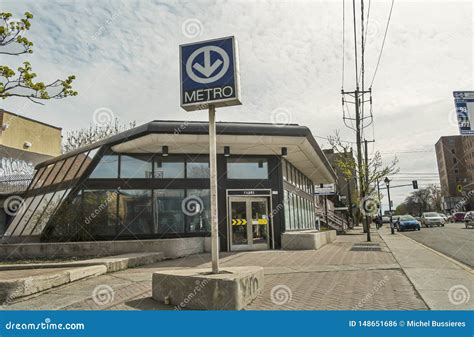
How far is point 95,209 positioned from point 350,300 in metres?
11.7

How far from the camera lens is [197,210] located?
15.7 m

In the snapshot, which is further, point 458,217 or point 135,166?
point 458,217

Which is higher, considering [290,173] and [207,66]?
[207,66]

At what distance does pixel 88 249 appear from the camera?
13078 millimetres

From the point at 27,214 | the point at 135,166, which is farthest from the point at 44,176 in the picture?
the point at 135,166

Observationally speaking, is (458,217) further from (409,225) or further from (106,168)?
(106,168)

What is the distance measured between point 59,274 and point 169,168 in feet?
27.1

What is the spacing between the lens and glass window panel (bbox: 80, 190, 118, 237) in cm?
1466

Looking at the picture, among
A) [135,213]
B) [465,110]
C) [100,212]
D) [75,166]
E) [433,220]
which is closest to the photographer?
[465,110]

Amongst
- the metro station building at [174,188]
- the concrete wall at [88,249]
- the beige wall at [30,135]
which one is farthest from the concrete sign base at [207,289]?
the beige wall at [30,135]

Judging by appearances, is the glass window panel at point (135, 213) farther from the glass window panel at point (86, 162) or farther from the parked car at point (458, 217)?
the parked car at point (458, 217)

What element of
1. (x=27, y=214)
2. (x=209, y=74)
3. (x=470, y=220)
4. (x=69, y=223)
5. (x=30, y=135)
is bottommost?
(x=470, y=220)

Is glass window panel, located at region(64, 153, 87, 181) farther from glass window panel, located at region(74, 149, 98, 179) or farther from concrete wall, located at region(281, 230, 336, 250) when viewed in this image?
concrete wall, located at region(281, 230, 336, 250)

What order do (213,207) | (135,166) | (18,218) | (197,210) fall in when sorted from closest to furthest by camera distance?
(213,207), (135,166), (197,210), (18,218)
